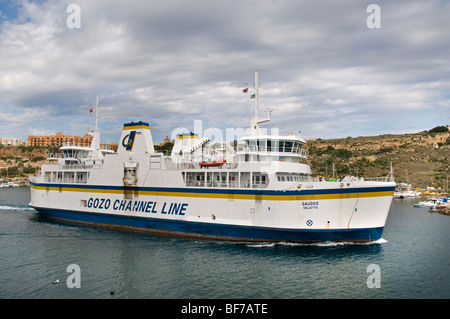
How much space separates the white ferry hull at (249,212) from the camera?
19.9 meters

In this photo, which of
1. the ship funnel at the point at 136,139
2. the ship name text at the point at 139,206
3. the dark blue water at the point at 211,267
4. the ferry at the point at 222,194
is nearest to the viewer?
the dark blue water at the point at 211,267

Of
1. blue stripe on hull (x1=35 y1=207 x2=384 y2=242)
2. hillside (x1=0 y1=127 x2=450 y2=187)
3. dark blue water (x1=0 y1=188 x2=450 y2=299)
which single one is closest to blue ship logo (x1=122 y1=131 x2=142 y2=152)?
blue stripe on hull (x1=35 y1=207 x2=384 y2=242)

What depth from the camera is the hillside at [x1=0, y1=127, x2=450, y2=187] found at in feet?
290

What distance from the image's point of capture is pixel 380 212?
20.0 meters

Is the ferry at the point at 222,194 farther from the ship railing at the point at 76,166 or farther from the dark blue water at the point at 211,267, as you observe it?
the dark blue water at the point at 211,267

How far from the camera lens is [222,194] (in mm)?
22375

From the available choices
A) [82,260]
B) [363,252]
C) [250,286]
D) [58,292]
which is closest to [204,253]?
[250,286]

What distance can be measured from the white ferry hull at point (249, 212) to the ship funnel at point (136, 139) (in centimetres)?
318

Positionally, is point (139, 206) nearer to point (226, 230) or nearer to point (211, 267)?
point (226, 230)

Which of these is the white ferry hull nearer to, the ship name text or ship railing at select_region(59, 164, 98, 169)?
the ship name text

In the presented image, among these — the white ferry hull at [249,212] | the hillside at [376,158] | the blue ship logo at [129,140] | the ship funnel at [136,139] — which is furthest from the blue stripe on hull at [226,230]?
the hillside at [376,158]

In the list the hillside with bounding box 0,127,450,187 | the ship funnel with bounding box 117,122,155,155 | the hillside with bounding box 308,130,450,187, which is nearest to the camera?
the ship funnel with bounding box 117,122,155,155

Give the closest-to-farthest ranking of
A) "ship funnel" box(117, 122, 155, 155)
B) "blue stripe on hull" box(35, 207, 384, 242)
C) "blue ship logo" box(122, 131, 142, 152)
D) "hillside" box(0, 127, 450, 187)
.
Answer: "blue stripe on hull" box(35, 207, 384, 242) → "ship funnel" box(117, 122, 155, 155) → "blue ship logo" box(122, 131, 142, 152) → "hillside" box(0, 127, 450, 187)

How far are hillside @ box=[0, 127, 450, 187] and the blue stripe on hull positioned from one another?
53.1 metres
